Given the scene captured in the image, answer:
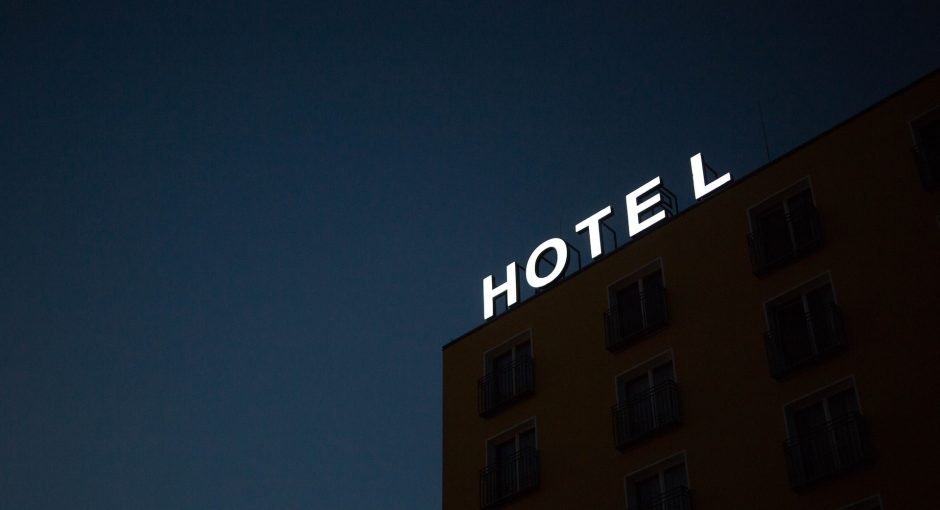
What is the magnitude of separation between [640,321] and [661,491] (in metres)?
6.91

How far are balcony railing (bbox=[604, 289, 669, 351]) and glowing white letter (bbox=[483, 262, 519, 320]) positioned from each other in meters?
6.50

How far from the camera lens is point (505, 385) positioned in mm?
47250

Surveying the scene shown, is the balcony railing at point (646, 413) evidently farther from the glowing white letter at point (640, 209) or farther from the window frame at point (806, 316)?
the glowing white letter at point (640, 209)

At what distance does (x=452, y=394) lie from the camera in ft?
162

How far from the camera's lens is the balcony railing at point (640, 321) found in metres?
43.0

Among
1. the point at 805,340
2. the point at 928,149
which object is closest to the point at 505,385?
the point at 805,340

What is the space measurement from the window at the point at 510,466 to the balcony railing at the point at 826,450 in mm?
10251

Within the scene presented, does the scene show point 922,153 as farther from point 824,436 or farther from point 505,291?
point 505,291

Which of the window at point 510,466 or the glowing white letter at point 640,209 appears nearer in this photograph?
the window at point 510,466

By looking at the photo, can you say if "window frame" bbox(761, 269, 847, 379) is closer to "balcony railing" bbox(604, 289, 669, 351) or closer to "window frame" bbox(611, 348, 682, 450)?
"window frame" bbox(611, 348, 682, 450)

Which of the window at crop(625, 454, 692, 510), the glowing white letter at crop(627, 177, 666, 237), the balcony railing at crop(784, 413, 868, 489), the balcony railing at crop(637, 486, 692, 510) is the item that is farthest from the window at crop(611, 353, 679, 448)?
the glowing white letter at crop(627, 177, 666, 237)

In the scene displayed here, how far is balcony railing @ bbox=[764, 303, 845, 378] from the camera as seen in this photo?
37.2 metres

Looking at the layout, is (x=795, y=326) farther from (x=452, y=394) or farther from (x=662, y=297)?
(x=452, y=394)

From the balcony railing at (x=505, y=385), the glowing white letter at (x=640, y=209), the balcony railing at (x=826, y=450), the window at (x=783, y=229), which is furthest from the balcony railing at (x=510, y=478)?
the window at (x=783, y=229)
